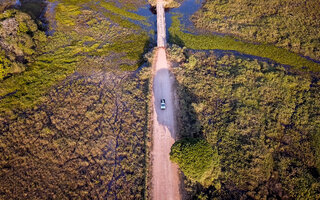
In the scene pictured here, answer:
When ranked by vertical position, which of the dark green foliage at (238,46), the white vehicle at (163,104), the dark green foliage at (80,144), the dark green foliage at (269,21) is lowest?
the dark green foliage at (80,144)

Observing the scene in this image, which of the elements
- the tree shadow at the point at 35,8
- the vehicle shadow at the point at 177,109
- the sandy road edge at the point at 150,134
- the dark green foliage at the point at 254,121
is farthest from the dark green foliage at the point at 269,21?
the tree shadow at the point at 35,8

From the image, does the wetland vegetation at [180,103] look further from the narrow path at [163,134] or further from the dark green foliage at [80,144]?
the narrow path at [163,134]

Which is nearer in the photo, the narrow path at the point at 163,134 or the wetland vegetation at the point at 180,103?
the narrow path at the point at 163,134

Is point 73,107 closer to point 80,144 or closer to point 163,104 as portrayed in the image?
point 80,144

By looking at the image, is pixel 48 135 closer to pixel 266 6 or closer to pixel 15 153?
pixel 15 153

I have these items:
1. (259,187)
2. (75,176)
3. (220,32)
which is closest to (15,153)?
(75,176)
